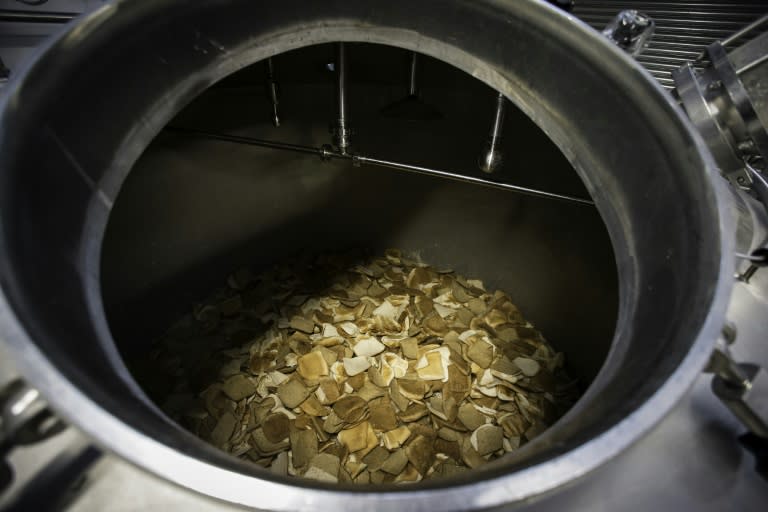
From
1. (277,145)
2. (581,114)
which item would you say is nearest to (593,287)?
(581,114)

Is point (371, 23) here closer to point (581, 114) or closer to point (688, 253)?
point (581, 114)

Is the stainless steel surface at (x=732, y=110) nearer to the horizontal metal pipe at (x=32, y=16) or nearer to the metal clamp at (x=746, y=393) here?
the metal clamp at (x=746, y=393)

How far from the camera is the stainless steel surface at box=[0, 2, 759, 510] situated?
27 cm

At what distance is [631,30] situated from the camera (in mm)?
551

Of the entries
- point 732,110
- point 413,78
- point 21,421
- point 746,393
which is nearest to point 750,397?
point 746,393

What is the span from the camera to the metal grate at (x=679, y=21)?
0.89m

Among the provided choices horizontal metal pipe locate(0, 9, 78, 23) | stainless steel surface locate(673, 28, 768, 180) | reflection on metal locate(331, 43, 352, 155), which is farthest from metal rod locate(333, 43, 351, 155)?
stainless steel surface locate(673, 28, 768, 180)

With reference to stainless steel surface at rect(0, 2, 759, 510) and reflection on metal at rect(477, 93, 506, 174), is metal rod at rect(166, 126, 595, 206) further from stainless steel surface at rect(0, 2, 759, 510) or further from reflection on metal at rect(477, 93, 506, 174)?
stainless steel surface at rect(0, 2, 759, 510)

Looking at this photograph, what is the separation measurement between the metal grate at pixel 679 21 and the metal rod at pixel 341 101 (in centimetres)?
52

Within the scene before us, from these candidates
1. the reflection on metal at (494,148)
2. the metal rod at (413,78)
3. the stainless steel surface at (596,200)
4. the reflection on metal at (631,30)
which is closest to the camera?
the stainless steel surface at (596,200)

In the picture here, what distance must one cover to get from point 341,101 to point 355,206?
0.40m

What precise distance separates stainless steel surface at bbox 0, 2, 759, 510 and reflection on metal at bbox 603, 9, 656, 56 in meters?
0.08

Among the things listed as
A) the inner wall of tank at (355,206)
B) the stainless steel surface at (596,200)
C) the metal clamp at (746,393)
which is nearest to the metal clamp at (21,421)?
the stainless steel surface at (596,200)

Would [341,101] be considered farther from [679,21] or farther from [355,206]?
[679,21]
